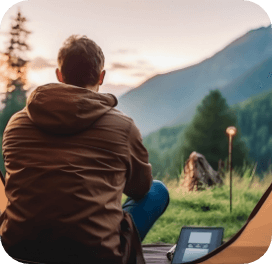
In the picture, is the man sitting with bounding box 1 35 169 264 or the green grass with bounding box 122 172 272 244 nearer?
the man sitting with bounding box 1 35 169 264

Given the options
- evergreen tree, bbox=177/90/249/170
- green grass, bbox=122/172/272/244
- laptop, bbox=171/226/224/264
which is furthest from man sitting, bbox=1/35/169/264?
evergreen tree, bbox=177/90/249/170

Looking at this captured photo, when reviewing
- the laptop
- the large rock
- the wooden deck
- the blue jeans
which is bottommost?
the large rock

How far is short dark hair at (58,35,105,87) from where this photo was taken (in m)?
0.99

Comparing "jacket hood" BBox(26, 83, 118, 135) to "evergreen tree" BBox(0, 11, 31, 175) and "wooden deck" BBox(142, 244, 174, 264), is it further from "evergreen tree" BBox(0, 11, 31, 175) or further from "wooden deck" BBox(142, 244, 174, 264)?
"evergreen tree" BBox(0, 11, 31, 175)

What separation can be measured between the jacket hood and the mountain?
8.98ft

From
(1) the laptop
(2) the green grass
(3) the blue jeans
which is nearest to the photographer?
(3) the blue jeans

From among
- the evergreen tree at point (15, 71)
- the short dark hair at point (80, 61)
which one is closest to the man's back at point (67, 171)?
the short dark hair at point (80, 61)

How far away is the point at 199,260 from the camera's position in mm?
1293

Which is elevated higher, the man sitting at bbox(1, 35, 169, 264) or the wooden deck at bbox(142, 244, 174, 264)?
the man sitting at bbox(1, 35, 169, 264)

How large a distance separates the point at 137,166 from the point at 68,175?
8.3 inches

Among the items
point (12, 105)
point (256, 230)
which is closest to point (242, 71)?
point (12, 105)

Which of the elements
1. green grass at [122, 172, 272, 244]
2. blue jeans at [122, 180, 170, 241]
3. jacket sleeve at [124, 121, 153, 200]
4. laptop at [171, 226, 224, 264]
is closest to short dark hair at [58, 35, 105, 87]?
jacket sleeve at [124, 121, 153, 200]

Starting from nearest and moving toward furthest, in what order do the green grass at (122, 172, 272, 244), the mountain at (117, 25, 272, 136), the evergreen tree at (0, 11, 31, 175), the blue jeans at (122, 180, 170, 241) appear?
the blue jeans at (122, 180, 170, 241) < the green grass at (122, 172, 272, 244) < the evergreen tree at (0, 11, 31, 175) < the mountain at (117, 25, 272, 136)

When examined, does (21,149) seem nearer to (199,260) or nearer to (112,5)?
(199,260)
